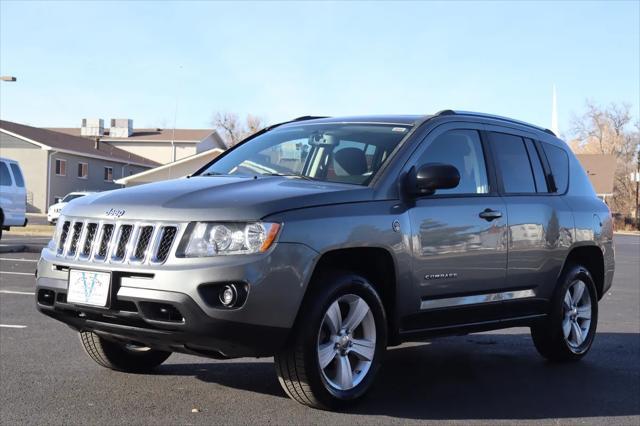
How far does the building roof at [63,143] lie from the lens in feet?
170

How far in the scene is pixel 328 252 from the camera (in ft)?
15.9

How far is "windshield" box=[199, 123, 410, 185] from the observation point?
5500 millimetres

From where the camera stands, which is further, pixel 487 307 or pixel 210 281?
pixel 487 307

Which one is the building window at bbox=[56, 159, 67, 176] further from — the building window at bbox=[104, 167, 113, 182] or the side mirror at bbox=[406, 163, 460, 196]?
the side mirror at bbox=[406, 163, 460, 196]

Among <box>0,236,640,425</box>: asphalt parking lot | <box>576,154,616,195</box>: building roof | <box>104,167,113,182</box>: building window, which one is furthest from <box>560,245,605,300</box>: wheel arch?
<box>576,154,616,195</box>: building roof

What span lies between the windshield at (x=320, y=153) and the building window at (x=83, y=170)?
5129 centimetres

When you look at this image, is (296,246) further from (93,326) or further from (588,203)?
(588,203)

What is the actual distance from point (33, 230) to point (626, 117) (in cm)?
7834

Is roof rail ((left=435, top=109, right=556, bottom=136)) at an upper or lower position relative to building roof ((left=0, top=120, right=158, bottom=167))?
lower

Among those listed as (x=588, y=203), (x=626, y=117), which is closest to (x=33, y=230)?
(x=588, y=203)

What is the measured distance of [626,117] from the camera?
9231 centimetres

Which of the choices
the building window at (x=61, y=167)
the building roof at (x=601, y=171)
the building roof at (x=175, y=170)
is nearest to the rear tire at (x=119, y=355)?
the building roof at (x=175, y=170)

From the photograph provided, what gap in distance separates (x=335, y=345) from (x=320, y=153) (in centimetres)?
153

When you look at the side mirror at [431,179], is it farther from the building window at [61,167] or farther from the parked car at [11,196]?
the building window at [61,167]
